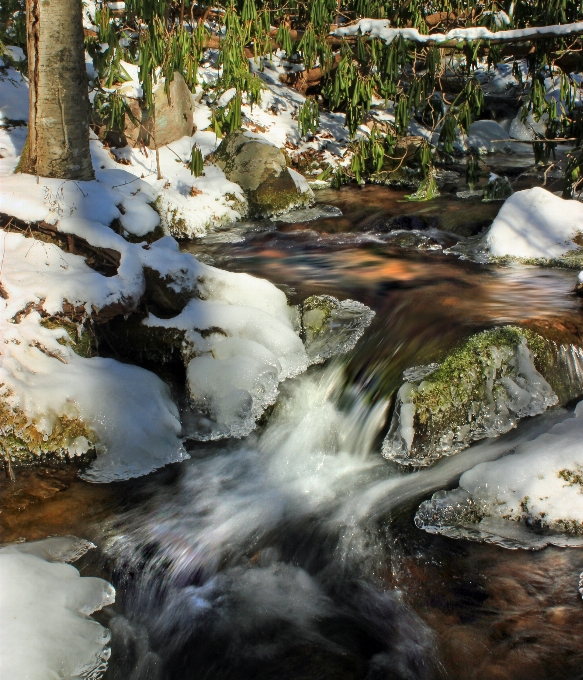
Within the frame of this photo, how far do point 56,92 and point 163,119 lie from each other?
3.96m

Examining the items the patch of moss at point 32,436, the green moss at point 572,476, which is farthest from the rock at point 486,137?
the patch of moss at point 32,436

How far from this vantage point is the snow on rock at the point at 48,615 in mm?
2258

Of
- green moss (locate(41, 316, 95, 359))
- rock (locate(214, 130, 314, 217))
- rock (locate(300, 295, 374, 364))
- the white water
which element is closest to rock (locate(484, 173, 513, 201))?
rock (locate(214, 130, 314, 217))

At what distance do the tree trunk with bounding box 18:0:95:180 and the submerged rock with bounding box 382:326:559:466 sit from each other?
10.5ft

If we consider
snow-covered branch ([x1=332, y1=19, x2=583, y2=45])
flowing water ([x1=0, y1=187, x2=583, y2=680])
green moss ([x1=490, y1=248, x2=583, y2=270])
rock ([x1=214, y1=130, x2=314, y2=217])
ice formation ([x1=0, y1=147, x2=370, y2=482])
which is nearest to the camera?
flowing water ([x1=0, y1=187, x2=583, y2=680])

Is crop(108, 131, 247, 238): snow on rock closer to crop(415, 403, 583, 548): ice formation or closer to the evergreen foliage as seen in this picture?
the evergreen foliage

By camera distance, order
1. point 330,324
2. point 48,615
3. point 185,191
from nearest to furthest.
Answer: point 48,615 < point 330,324 < point 185,191

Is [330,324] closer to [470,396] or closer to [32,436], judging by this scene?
[470,396]

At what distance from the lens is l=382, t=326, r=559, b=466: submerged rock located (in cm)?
353

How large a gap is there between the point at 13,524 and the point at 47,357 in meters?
1.04

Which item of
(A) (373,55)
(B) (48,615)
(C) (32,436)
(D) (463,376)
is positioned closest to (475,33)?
(A) (373,55)

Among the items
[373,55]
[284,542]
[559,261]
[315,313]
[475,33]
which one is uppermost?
[475,33]

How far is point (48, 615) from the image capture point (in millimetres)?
2447

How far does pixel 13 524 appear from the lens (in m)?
3.02
